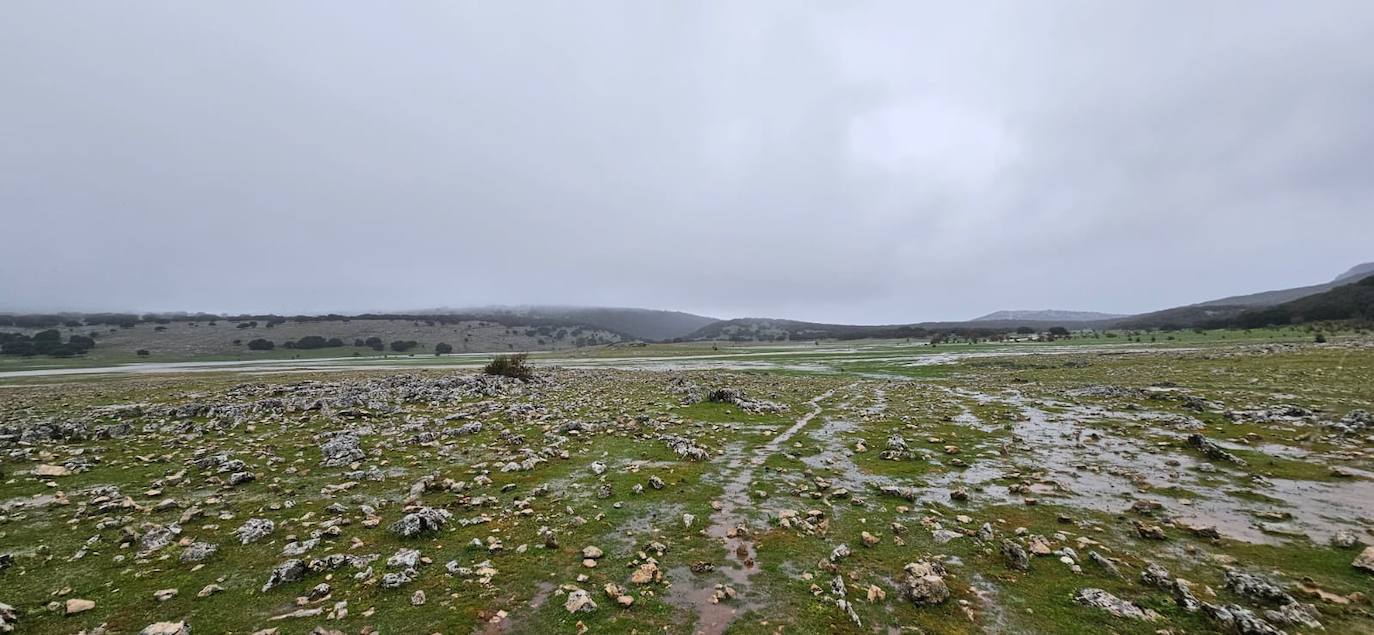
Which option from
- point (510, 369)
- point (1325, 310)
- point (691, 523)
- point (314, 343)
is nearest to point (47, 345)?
point (314, 343)

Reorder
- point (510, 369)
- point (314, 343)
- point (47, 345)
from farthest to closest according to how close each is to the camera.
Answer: point (314, 343) → point (47, 345) → point (510, 369)

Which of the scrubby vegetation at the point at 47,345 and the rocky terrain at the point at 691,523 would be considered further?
the scrubby vegetation at the point at 47,345

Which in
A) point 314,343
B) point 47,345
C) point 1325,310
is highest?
point 1325,310

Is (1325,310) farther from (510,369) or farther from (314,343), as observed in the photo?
(314,343)

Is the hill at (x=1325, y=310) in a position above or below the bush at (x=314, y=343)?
above

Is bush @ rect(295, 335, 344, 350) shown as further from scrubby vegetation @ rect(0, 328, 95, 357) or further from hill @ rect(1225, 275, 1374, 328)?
hill @ rect(1225, 275, 1374, 328)

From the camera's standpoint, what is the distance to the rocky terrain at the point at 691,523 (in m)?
8.27

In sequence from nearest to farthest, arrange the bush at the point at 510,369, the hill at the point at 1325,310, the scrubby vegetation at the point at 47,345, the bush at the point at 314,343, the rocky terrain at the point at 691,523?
1. the rocky terrain at the point at 691,523
2. the bush at the point at 510,369
3. the hill at the point at 1325,310
4. the scrubby vegetation at the point at 47,345
5. the bush at the point at 314,343

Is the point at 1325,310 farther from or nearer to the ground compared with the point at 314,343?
farther from the ground

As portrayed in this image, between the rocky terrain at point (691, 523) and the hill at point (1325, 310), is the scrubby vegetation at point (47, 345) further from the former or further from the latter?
the hill at point (1325, 310)

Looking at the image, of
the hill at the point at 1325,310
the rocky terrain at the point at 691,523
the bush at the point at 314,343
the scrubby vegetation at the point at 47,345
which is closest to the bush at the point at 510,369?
the rocky terrain at the point at 691,523

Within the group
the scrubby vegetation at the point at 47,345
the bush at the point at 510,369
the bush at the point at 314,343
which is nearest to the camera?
the bush at the point at 510,369

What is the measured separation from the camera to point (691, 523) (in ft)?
40.3

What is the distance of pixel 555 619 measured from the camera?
8.16 meters
